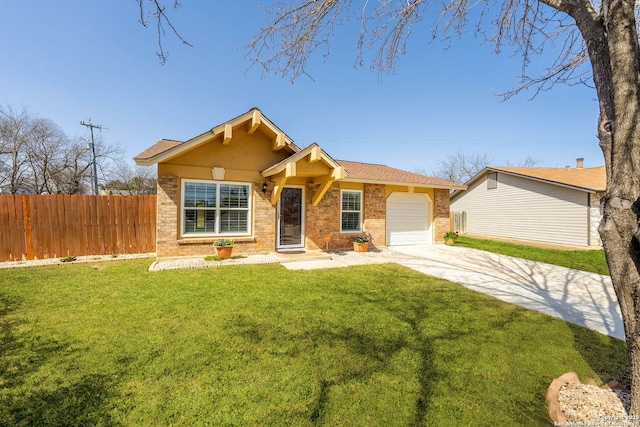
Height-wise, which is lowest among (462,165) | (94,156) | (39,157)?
(39,157)

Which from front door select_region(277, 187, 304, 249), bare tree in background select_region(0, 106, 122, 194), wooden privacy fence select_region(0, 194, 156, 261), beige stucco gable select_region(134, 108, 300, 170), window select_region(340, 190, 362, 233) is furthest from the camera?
bare tree in background select_region(0, 106, 122, 194)

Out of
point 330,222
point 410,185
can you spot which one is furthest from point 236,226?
point 410,185

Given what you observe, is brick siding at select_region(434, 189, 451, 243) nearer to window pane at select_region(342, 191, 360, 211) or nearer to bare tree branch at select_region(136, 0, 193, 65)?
window pane at select_region(342, 191, 360, 211)

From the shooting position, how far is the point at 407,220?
13.4 metres

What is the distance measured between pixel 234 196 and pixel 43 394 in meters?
7.60

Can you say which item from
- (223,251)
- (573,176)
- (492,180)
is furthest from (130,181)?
(573,176)

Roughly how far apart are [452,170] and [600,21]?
1785 inches

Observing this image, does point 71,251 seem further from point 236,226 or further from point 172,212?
point 236,226

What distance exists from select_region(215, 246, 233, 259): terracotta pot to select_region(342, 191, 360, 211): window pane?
16.7 feet

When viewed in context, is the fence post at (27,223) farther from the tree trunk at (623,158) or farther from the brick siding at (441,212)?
the brick siding at (441,212)

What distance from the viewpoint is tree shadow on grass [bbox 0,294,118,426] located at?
7.66ft

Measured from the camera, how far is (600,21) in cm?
251

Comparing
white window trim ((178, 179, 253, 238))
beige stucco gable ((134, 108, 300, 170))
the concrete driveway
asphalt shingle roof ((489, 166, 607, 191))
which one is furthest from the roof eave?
asphalt shingle roof ((489, 166, 607, 191))

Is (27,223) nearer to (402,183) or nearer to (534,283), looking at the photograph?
(402,183)
